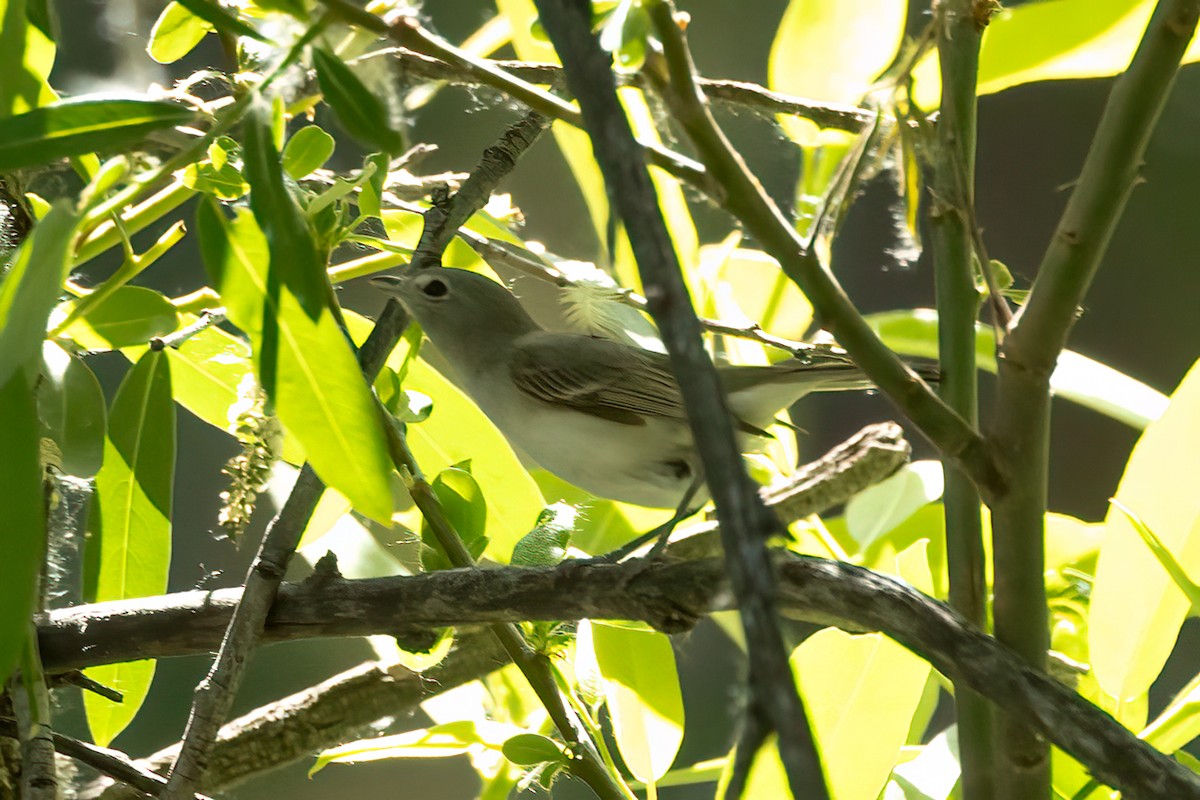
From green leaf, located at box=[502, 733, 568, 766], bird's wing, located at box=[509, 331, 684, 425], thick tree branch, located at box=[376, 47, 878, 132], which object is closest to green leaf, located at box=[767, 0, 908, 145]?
thick tree branch, located at box=[376, 47, 878, 132]

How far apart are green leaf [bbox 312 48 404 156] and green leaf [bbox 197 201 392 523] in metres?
0.04

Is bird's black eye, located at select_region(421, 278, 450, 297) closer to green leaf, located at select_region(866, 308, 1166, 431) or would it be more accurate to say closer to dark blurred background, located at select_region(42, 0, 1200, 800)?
dark blurred background, located at select_region(42, 0, 1200, 800)

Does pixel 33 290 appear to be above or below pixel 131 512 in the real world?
below

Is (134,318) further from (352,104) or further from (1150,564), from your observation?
(1150,564)

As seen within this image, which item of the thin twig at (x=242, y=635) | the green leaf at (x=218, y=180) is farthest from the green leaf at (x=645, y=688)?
the green leaf at (x=218, y=180)

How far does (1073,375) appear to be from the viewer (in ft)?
2.48

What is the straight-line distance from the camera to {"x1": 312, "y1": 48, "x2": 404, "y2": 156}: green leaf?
24 cm

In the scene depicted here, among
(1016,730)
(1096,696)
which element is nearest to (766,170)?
(1096,696)

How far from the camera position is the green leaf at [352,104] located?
0.80 ft

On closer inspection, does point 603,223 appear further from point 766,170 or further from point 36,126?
point 36,126

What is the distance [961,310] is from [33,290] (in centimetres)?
29

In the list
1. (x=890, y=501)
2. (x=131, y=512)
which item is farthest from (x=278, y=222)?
(x=890, y=501)

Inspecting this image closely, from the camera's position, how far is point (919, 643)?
292 mm

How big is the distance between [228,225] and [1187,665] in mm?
1114
